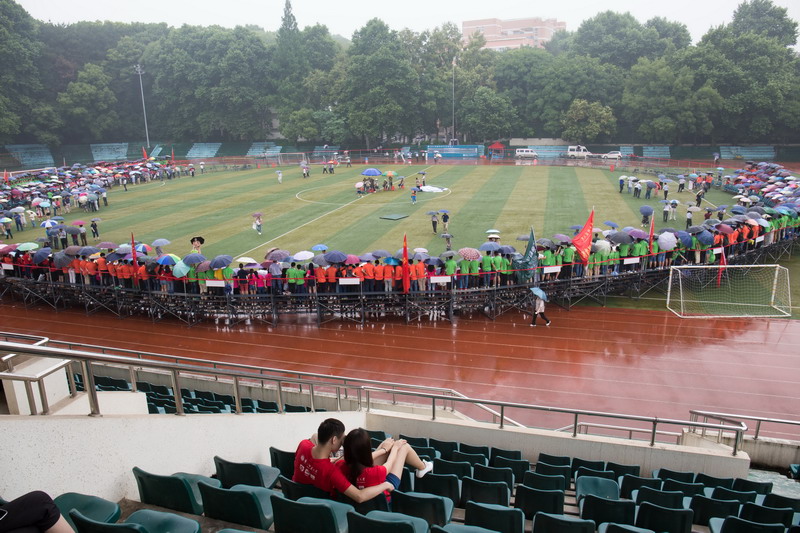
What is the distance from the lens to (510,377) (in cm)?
1433

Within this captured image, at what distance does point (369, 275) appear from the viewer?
59.1 ft

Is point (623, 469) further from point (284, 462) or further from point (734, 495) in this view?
point (284, 462)

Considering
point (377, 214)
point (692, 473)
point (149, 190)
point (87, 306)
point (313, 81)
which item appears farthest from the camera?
point (313, 81)

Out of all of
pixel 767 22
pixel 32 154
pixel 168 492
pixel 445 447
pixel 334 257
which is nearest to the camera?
pixel 168 492

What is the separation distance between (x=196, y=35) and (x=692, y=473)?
84.4 m

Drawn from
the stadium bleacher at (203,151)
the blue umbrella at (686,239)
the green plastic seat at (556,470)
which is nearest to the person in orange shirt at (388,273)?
the blue umbrella at (686,239)

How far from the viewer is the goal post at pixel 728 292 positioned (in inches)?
723

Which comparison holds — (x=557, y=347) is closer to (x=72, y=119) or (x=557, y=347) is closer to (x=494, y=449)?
(x=494, y=449)

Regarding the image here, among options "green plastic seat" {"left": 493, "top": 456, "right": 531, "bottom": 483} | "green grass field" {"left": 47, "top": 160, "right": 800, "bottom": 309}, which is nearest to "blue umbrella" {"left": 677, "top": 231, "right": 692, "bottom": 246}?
"green grass field" {"left": 47, "top": 160, "right": 800, "bottom": 309}

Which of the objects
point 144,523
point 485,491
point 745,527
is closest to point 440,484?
point 485,491

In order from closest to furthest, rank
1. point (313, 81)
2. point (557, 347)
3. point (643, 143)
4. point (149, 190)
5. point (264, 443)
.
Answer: point (264, 443) → point (557, 347) → point (149, 190) → point (643, 143) → point (313, 81)

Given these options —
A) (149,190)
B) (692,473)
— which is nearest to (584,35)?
(149,190)

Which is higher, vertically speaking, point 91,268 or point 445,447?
point 91,268

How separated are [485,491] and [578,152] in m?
62.2
